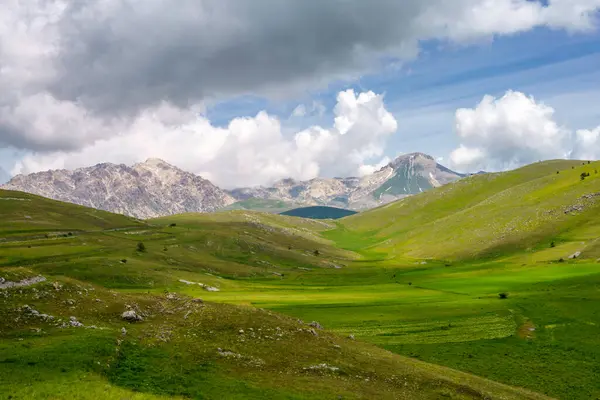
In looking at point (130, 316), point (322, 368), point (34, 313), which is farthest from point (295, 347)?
point (34, 313)

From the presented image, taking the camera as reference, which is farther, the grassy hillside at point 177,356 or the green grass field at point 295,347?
the green grass field at point 295,347

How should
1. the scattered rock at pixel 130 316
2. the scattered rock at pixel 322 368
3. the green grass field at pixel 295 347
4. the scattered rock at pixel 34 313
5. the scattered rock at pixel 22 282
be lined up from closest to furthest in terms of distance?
the green grass field at pixel 295 347 → the scattered rock at pixel 322 368 → the scattered rock at pixel 34 313 → the scattered rock at pixel 22 282 → the scattered rock at pixel 130 316

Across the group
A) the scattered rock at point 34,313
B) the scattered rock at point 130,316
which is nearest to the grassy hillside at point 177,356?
the scattered rock at point 34,313

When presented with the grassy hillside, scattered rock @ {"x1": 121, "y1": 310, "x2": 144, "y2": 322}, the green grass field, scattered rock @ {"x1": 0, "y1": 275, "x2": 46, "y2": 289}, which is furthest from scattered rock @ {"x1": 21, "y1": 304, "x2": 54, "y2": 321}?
scattered rock @ {"x1": 121, "y1": 310, "x2": 144, "y2": 322}

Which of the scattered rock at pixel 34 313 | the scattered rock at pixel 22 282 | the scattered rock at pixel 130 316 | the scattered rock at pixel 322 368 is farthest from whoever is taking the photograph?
the scattered rock at pixel 130 316

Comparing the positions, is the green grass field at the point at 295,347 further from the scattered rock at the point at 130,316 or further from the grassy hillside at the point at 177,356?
the scattered rock at the point at 130,316

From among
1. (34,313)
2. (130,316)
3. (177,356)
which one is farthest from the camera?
(130,316)

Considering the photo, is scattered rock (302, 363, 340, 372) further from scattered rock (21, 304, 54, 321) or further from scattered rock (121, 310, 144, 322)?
scattered rock (21, 304, 54, 321)

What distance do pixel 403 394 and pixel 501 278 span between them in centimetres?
11919

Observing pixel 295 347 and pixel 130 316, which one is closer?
pixel 295 347

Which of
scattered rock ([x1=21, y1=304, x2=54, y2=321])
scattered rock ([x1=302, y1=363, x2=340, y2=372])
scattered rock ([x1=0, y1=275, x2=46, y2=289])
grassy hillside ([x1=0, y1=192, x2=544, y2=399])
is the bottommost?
scattered rock ([x1=302, y1=363, x2=340, y2=372])

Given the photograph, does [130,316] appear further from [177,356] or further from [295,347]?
[295,347]

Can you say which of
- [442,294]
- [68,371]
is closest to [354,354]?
[68,371]

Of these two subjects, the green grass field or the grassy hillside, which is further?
the green grass field
